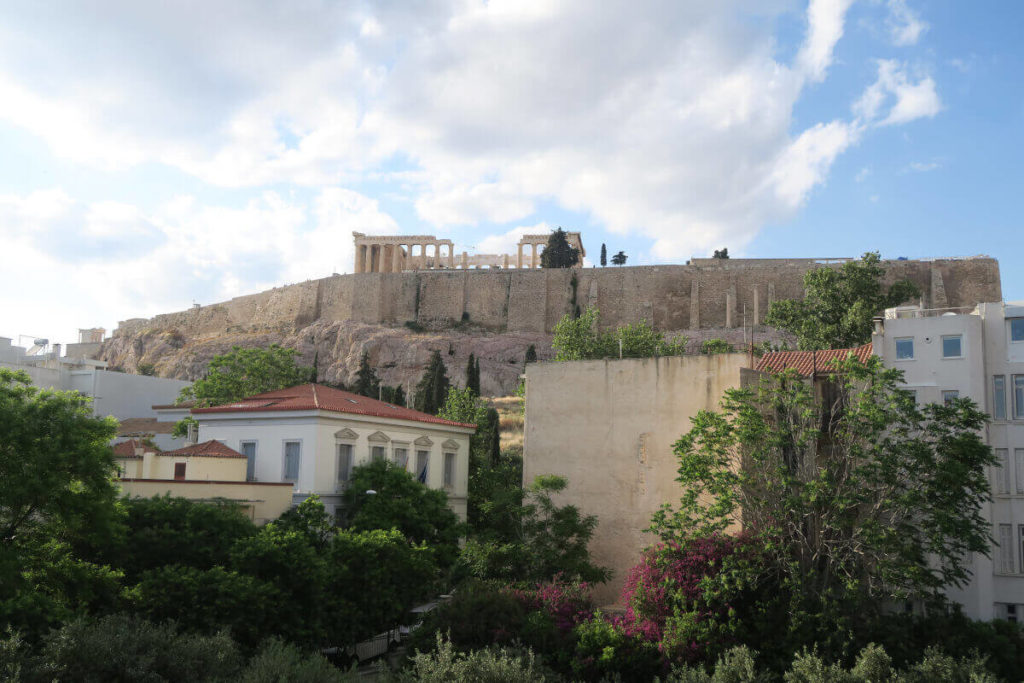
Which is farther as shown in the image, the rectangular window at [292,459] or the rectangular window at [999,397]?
the rectangular window at [292,459]

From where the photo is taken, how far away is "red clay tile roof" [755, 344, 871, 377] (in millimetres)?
27652

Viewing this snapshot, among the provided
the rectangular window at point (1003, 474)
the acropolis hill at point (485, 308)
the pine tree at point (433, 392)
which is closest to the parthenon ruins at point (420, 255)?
the acropolis hill at point (485, 308)

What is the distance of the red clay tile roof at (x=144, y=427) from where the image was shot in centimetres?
4447

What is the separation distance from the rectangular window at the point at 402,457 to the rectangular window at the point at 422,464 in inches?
26.4

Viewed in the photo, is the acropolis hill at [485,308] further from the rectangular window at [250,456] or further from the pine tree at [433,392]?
the rectangular window at [250,456]

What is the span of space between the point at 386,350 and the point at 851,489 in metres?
68.2

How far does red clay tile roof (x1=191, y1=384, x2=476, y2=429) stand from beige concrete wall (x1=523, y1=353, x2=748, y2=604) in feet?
22.7

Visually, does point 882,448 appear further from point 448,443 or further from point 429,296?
point 429,296

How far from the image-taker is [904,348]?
1029 inches

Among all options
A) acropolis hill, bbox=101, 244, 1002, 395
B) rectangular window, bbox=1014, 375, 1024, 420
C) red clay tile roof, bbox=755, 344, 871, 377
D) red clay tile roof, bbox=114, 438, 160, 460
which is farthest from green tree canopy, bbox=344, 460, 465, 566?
acropolis hill, bbox=101, 244, 1002, 395

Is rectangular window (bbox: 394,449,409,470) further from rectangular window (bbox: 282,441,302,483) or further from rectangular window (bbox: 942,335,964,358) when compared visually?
rectangular window (bbox: 942,335,964,358)

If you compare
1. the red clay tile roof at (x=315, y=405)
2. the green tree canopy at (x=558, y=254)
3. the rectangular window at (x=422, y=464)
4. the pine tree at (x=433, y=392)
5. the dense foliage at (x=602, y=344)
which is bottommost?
the rectangular window at (x=422, y=464)

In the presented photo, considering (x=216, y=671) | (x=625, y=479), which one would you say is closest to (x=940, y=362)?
(x=625, y=479)

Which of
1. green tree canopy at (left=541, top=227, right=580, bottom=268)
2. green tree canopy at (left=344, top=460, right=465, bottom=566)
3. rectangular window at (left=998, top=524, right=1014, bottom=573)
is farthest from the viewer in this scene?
green tree canopy at (left=541, top=227, right=580, bottom=268)
